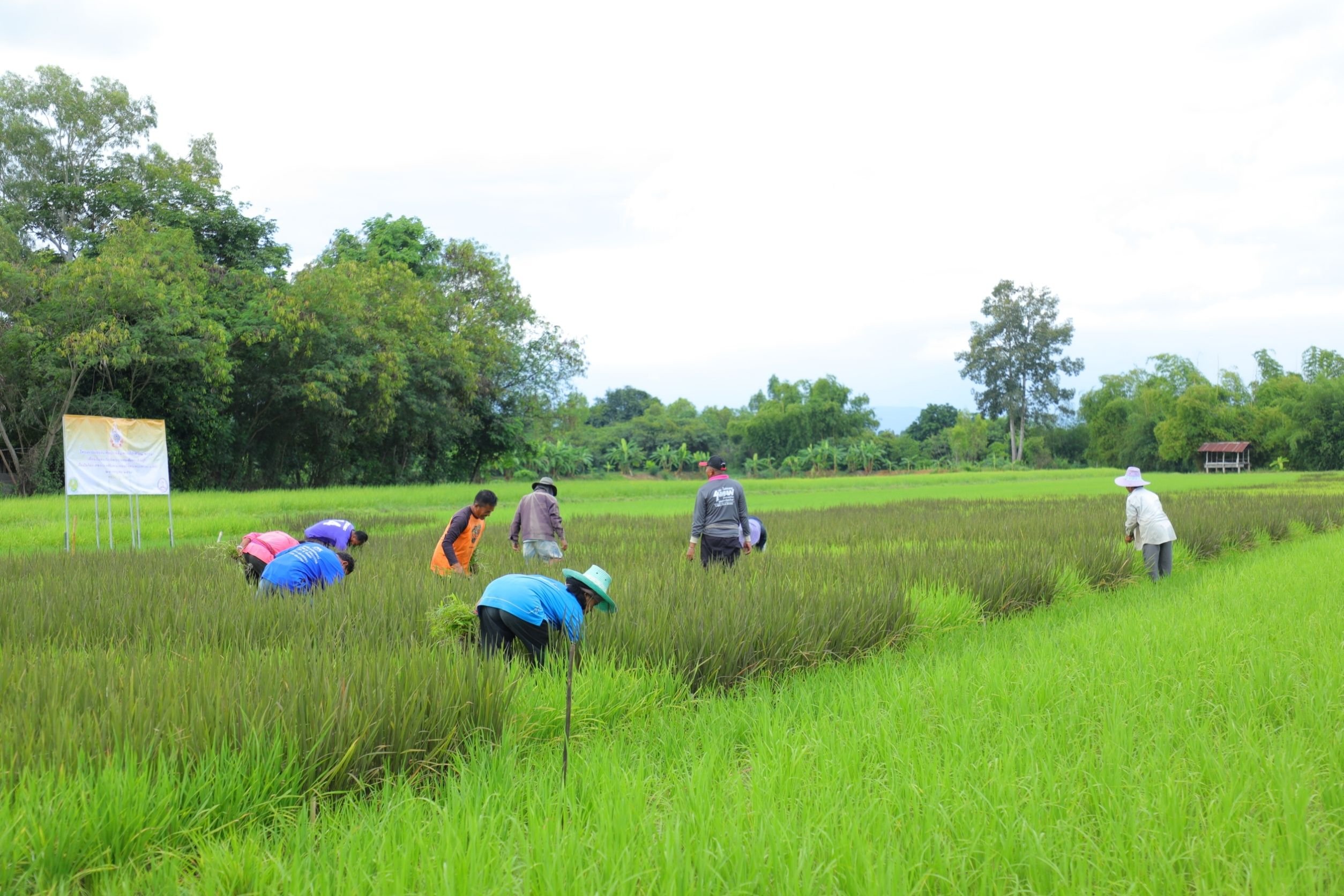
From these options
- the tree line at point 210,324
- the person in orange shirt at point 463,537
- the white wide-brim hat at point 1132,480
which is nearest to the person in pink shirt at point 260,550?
the person in orange shirt at point 463,537

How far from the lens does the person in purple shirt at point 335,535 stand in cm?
785

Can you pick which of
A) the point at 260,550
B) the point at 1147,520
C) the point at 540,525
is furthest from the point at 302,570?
the point at 1147,520

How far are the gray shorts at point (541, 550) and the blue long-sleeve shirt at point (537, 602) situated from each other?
11.5 feet

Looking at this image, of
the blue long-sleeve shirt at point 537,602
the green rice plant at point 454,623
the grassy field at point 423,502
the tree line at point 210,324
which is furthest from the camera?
the tree line at point 210,324

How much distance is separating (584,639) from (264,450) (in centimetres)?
2898

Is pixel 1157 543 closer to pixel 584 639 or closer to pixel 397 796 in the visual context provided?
pixel 584 639

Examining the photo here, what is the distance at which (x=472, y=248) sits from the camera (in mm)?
37062

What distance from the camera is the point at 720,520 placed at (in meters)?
8.08

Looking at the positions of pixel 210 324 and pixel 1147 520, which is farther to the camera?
pixel 210 324

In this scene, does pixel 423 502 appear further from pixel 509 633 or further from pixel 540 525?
pixel 509 633

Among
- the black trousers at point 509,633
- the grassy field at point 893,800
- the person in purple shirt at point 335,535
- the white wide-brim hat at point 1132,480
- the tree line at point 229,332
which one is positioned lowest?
the grassy field at point 893,800

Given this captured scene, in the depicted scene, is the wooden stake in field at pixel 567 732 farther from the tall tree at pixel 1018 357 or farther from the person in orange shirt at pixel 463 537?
the tall tree at pixel 1018 357

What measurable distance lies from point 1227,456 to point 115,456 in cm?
6584

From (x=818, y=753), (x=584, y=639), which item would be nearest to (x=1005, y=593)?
(x=584, y=639)
